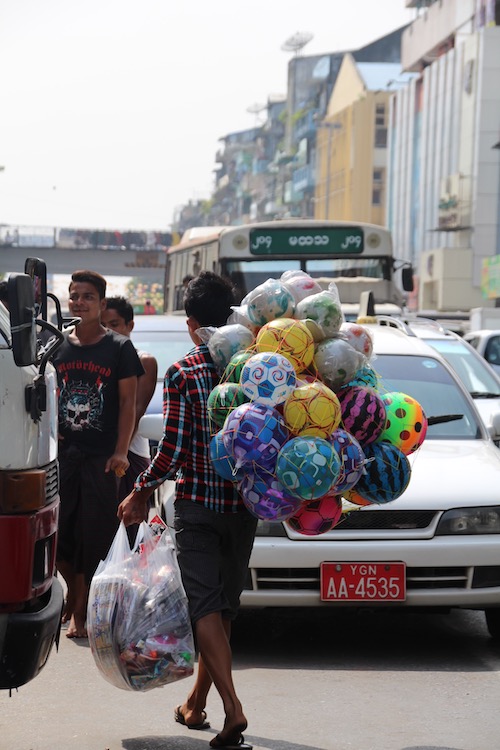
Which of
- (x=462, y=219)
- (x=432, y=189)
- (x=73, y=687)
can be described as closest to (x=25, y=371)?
(x=73, y=687)

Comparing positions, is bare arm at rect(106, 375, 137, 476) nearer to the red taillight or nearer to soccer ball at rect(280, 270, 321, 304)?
soccer ball at rect(280, 270, 321, 304)

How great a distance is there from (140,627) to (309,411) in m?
1.02

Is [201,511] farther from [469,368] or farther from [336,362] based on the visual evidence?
[469,368]

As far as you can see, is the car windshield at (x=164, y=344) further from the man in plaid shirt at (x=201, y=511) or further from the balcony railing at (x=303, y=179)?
the balcony railing at (x=303, y=179)

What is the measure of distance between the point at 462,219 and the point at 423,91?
37.8ft

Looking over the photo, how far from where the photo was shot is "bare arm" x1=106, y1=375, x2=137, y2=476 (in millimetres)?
7215

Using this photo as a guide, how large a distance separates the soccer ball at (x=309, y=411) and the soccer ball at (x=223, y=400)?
192 millimetres

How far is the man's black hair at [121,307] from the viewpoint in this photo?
27.4 feet

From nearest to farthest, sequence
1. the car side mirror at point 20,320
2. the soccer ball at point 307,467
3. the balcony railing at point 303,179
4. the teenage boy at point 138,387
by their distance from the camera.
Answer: the car side mirror at point 20,320
the soccer ball at point 307,467
the teenage boy at point 138,387
the balcony railing at point 303,179

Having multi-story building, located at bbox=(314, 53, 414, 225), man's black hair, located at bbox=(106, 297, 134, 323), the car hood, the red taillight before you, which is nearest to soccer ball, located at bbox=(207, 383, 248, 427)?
the red taillight

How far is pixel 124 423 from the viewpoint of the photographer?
286 inches

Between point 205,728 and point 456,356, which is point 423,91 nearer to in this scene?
point 456,356

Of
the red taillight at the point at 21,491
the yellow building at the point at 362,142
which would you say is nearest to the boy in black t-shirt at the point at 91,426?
the red taillight at the point at 21,491

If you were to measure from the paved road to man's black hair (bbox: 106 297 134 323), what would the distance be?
6.47ft
